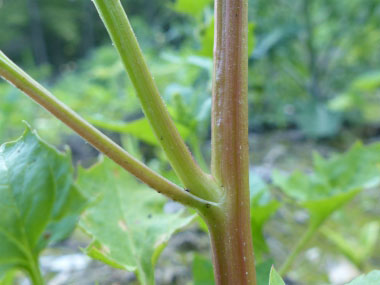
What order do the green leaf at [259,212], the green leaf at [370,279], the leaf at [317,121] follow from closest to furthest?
the green leaf at [370,279]
the green leaf at [259,212]
the leaf at [317,121]

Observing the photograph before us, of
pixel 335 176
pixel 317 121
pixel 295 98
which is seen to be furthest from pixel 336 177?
pixel 295 98

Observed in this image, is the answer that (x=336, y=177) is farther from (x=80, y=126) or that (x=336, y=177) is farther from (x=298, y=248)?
(x=80, y=126)

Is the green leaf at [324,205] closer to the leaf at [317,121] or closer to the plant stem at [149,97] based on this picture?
the plant stem at [149,97]

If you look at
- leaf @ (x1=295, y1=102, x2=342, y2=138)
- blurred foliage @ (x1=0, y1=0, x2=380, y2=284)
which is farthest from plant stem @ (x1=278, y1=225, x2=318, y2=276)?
leaf @ (x1=295, y1=102, x2=342, y2=138)

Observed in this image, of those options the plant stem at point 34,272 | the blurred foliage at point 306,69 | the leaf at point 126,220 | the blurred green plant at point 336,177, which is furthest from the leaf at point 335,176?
the blurred foliage at point 306,69

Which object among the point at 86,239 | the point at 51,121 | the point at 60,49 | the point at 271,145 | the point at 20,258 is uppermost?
the point at 60,49

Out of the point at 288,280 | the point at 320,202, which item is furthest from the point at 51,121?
the point at 320,202

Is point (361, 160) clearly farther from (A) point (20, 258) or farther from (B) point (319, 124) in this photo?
(B) point (319, 124)
